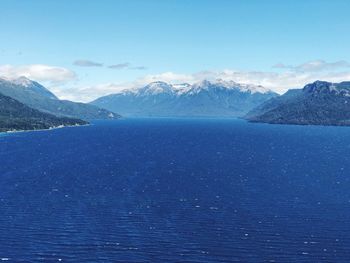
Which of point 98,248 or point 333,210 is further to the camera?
point 333,210

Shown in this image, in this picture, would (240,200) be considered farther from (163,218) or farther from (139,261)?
(139,261)

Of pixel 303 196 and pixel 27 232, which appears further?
pixel 303 196

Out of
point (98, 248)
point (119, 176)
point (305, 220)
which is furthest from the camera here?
point (119, 176)

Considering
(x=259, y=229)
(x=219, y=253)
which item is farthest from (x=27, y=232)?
(x=259, y=229)

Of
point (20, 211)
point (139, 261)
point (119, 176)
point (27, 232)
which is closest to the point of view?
point (139, 261)

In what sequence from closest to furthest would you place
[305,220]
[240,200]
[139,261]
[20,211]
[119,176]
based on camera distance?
[139,261] → [305,220] → [20,211] → [240,200] → [119,176]

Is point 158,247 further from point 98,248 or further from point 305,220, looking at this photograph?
point 305,220

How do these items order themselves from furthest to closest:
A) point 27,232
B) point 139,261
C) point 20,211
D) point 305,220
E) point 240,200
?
point 240,200 < point 20,211 < point 305,220 < point 27,232 < point 139,261

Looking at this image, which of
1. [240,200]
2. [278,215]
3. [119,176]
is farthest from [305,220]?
[119,176]
